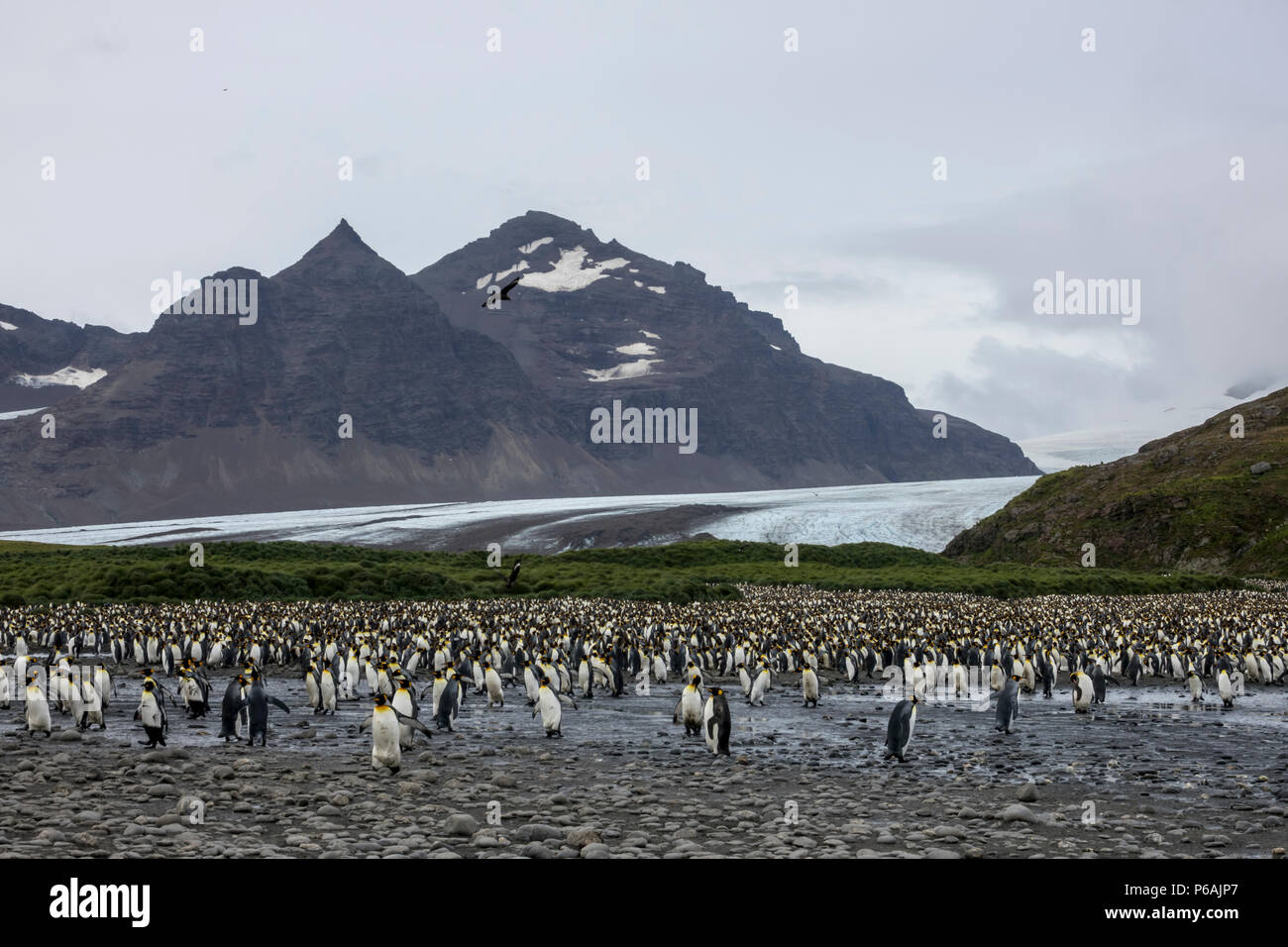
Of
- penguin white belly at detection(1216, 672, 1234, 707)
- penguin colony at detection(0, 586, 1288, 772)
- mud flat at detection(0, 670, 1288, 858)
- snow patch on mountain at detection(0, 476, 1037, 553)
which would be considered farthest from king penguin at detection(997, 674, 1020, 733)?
snow patch on mountain at detection(0, 476, 1037, 553)

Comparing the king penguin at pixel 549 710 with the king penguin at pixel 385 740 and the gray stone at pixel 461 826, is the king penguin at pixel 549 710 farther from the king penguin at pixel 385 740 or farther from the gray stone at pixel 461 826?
the gray stone at pixel 461 826

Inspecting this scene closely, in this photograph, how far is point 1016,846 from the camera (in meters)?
8.34

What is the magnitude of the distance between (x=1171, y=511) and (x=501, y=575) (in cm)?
3908

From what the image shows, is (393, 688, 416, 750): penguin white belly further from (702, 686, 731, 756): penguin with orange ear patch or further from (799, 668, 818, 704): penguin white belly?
(799, 668, 818, 704): penguin white belly

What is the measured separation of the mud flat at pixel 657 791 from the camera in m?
8.23

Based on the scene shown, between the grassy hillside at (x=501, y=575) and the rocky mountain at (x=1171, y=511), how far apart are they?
6.21m

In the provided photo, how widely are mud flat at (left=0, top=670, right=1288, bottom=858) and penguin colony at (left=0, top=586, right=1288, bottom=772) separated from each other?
553mm

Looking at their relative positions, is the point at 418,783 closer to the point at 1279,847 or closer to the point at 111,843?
the point at 111,843

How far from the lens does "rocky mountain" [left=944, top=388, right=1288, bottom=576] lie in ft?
192

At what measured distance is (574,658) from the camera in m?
22.3

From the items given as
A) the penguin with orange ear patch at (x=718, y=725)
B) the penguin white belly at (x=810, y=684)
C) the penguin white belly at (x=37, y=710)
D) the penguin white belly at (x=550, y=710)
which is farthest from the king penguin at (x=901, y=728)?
the penguin white belly at (x=37, y=710)
